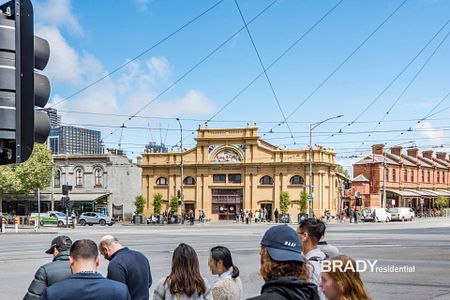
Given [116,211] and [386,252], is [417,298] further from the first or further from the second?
[116,211]

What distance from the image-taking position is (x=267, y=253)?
3.94 meters

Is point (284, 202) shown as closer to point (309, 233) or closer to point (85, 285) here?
point (309, 233)

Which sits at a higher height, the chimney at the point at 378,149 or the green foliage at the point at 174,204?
the chimney at the point at 378,149

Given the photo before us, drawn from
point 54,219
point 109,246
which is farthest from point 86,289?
point 54,219

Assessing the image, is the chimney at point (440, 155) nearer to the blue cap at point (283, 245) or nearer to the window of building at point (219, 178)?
the window of building at point (219, 178)

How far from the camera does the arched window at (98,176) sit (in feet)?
241

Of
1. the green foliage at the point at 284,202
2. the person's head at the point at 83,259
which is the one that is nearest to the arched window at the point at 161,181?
the green foliage at the point at 284,202

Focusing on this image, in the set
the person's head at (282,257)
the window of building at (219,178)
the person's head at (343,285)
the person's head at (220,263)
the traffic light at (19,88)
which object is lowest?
the person's head at (220,263)

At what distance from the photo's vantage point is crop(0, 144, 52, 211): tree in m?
64.2

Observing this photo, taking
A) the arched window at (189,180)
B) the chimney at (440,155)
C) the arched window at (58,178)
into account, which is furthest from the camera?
the chimney at (440,155)

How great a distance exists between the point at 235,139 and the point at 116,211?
18308 mm

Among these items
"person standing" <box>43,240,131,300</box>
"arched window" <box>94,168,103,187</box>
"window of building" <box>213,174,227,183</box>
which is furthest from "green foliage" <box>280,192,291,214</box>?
"person standing" <box>43,240,131,300</box>

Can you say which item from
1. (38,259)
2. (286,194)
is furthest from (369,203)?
(38,259)

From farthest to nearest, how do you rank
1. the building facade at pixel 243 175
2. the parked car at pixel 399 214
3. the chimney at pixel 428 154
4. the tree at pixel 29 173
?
the chimney at pixel 428 154 < the parked car at pixel 399 214 < the building facade at pixel 243 175 < the tree at pixel 29 173
